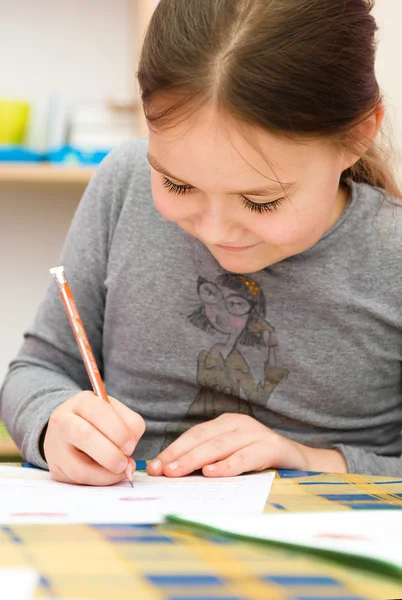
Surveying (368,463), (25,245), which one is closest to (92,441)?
(368,463)

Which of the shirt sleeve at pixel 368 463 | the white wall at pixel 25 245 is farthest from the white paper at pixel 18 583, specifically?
the white wall at pixel 25 245

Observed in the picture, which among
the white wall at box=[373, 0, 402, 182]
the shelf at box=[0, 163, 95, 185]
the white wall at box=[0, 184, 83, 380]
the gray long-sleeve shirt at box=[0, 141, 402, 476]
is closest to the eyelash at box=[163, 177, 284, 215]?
the gray long-sleeve shirt at box=[0, 141, 402, 476]

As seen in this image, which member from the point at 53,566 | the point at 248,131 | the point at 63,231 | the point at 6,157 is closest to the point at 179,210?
the point at 248,131

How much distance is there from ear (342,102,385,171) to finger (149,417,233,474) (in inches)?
10.8

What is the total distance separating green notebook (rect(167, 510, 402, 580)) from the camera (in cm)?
42

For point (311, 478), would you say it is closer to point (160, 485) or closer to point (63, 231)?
point (160, 485)

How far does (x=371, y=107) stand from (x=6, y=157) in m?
1.28

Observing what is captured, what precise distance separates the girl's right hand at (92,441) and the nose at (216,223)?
17cm

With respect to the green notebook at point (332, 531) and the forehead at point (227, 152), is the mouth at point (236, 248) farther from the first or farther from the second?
the green notebook at point (332, 531)

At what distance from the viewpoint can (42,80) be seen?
2023 millimetres

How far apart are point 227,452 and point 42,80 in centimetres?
154

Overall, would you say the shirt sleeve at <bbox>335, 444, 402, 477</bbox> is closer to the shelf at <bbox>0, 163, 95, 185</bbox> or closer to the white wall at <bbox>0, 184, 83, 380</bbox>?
the shelf at <bbox>0, 163, 95, 185</bbox>

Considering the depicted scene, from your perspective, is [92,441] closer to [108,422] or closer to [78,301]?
[108,422]

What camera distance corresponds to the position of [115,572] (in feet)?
1.32
